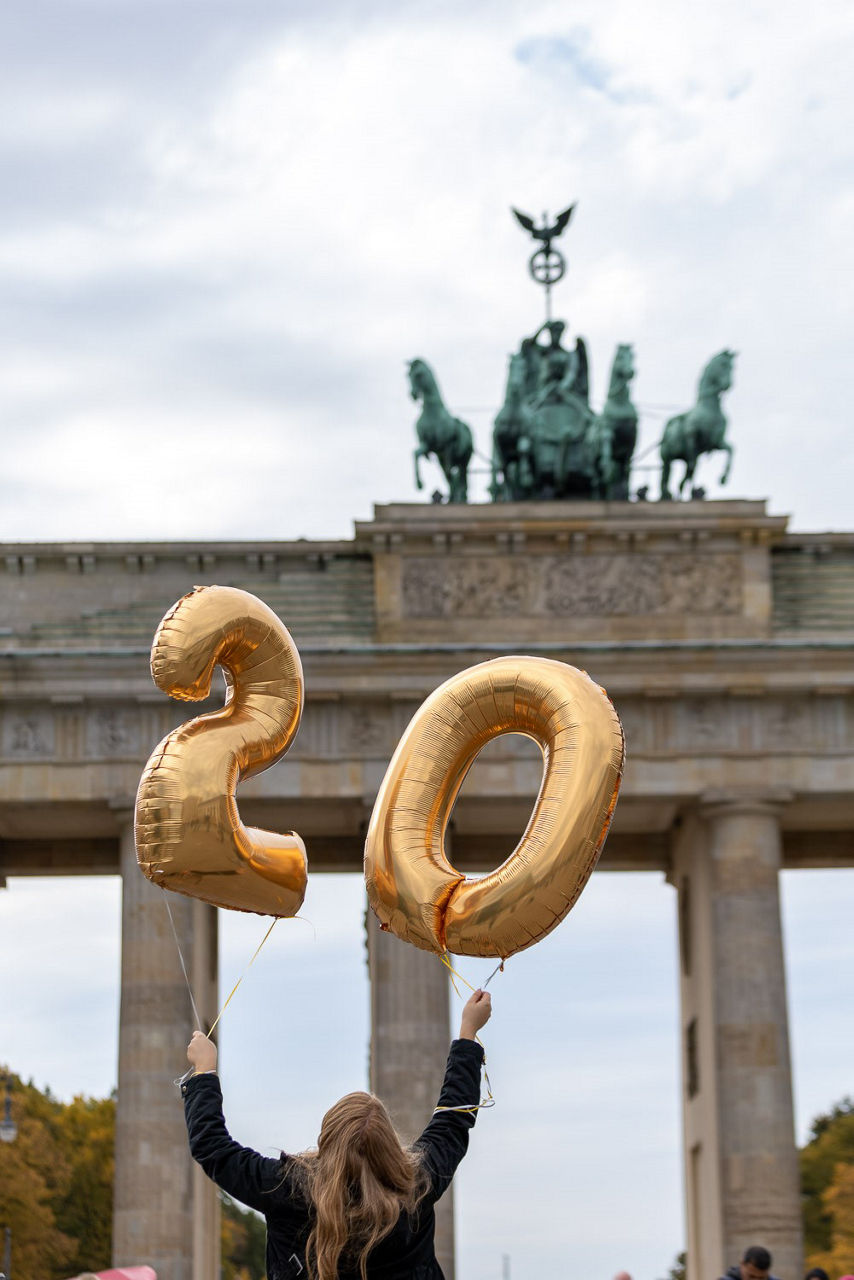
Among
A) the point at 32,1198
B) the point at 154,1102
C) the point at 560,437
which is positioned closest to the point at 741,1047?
the point at 154,1102

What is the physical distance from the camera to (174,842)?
9.15 meters

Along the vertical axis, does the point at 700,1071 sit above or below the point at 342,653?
below

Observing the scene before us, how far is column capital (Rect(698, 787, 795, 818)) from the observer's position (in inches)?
1818

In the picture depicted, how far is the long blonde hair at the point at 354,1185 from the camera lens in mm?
6535

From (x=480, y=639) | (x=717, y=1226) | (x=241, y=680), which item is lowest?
(x=241, y=680)

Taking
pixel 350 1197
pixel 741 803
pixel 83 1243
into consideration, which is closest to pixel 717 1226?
pixel 741 803

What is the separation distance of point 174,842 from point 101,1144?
69222mm

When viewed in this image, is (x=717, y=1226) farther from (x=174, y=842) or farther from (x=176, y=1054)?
(x=174, y=842)

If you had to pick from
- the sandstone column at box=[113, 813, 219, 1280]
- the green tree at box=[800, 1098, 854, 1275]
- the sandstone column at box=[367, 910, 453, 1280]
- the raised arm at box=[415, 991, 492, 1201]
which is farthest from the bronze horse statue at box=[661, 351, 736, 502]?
the raised arm at box=[415, 991, 492, 1201]

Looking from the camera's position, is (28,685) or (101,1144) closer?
(28,685)

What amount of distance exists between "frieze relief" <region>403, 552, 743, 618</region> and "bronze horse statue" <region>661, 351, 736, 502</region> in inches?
64.4

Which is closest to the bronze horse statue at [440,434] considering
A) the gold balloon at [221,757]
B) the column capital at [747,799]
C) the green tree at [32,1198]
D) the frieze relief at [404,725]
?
the frieze relief at [404,725]

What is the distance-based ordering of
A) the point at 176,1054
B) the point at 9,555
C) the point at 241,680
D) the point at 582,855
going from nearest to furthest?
the point at 582,855 → the point at 241,680 → the point at 176,1054 → the point at 9,555

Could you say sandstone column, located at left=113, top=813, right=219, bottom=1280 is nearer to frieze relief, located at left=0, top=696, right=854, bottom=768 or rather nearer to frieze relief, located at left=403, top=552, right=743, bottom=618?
frieze relief, located at left=0, top=696, right=854, bottom=768
